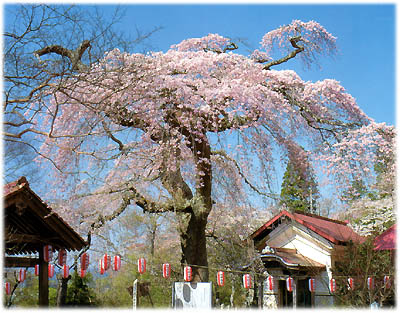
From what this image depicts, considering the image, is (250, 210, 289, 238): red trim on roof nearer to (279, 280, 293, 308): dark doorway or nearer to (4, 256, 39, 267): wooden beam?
(279, 280, 293, 308): dark doorway

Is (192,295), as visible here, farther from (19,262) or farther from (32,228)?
(32,228)

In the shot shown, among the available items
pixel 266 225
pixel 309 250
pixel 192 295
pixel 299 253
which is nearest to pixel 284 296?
pixel 299 253

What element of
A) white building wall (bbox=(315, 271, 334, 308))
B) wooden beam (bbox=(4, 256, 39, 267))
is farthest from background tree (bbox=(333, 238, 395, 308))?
wooden beam (bbox=(4, 256, 39, 267))

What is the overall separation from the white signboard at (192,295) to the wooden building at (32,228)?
10.5 ft

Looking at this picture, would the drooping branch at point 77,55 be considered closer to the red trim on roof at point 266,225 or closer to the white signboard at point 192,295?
the white signboard at point 192,295

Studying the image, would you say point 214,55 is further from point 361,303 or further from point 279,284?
point 279,284

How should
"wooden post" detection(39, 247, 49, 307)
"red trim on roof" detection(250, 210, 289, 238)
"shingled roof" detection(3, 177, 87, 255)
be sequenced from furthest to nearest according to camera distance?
"red trim on roof" detection(250, 210, 289, 238) < "wooden post" detection(39, 247, 49, 307) < "shingled roof" detection(3, 177, 87, 255)

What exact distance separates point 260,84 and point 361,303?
5.36 meters

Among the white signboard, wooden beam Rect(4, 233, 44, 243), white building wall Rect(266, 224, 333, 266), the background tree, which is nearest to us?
wooden beam Rect(4, 233, 44, 243)

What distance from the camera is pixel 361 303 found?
10.1 metres

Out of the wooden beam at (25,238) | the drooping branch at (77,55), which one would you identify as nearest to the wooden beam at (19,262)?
the wooden beam at (25,238)

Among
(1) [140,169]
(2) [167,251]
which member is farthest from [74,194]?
(2) [167,251]

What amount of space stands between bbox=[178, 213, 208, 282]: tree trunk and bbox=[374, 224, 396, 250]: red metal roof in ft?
18.8

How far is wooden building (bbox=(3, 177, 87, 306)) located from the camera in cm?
616
